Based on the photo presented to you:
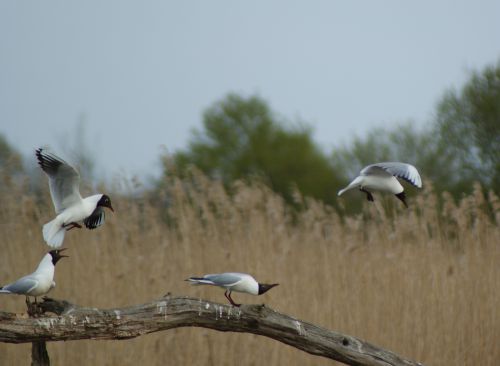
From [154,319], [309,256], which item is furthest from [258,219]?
[154,319]

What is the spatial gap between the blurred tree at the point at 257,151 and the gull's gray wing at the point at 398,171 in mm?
17326

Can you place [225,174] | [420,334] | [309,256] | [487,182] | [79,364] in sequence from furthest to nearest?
1. [225,174]
2. [487,182]
3. [309,256]
4. [420,334]
5. [79,364]

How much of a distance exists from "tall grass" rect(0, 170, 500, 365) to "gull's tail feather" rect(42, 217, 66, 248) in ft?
5.95

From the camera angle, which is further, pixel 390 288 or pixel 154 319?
pixel 390 288

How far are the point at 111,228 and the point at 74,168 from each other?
8.35ft

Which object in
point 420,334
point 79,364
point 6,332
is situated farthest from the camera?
point 420,334

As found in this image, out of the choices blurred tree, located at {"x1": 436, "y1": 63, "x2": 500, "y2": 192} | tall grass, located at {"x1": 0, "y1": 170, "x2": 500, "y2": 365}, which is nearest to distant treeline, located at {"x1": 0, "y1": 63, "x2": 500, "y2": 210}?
blurred tree, located at {"x1": 436, "y1": 63, "x2": 500, "y2": 192}

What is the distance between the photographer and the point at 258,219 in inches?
242

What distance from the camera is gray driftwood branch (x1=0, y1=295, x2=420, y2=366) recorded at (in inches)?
140

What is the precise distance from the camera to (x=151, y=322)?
368cm

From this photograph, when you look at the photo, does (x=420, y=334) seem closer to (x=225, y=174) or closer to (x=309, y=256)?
(x=309, y=256)

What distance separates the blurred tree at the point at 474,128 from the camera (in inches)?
623

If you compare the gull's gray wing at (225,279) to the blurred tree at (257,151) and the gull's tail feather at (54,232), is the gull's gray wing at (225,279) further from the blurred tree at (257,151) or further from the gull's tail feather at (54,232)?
the blurred tree at (257,151)

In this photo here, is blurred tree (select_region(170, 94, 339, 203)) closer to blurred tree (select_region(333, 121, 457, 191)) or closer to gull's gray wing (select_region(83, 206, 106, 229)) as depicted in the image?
blurred tree (select_region(333, 121, 457, 191))
